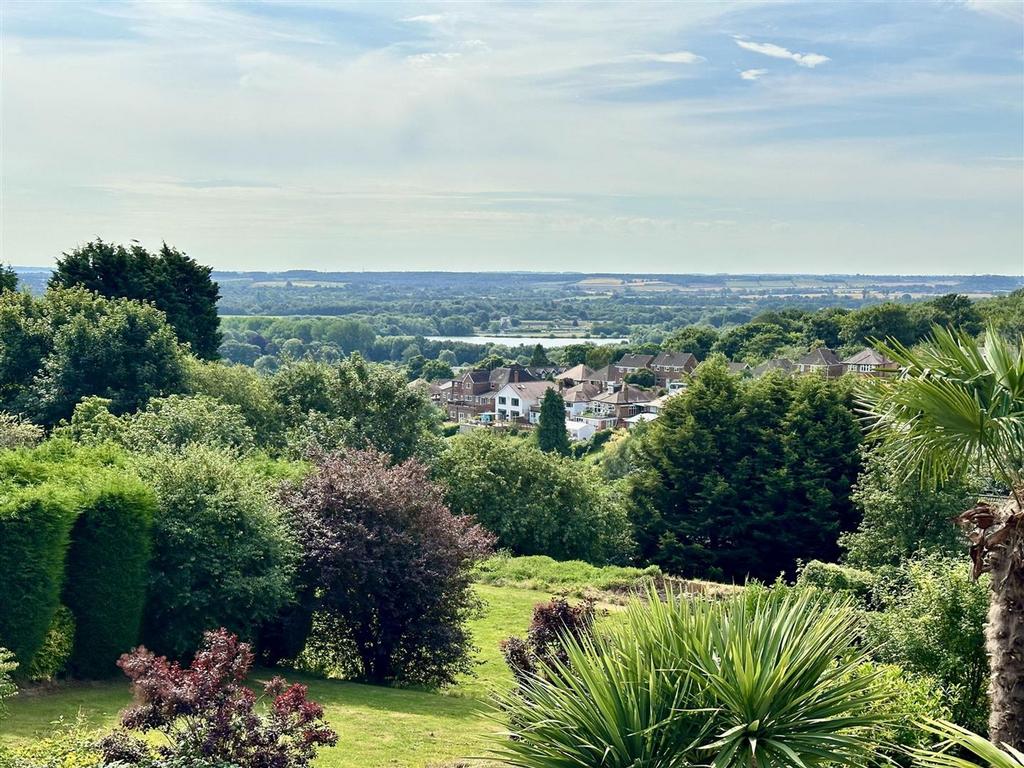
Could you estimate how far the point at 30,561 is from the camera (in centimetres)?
1445

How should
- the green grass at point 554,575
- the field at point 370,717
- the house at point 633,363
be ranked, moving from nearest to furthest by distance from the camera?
the field at point 370,717 < the green grass at point 554,575 < the house at point 633,363

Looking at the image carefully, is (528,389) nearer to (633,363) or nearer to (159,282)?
(633,363)

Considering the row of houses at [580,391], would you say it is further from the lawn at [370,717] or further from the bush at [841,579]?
the lawn at [370,717]

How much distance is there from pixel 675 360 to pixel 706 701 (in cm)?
12984

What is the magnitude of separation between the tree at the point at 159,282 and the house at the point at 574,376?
92.1m

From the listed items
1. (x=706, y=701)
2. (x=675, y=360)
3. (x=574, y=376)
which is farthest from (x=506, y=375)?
(x=706, y=701)

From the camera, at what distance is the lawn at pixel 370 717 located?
12.6m

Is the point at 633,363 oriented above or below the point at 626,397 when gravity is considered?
above

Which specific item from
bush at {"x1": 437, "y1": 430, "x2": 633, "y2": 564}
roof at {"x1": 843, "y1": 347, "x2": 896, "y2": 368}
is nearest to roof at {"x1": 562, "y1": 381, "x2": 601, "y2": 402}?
roof at {"x1": 843, "y1": 347, "x2": 896, "y2": 368}

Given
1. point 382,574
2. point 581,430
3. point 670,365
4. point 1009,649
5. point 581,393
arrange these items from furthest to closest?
1. point 670,365
2. point 581,393
3. point 581,430
4. point 382,574
5. point 1009,649

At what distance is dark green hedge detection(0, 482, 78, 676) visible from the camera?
1427cm

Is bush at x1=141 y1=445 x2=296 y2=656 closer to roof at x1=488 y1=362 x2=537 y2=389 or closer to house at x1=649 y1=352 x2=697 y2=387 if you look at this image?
house at x1=649 y1=352 x2=697 y2=387

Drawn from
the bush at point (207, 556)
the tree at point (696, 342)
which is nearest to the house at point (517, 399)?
Answer: the tree at point (696, 342)

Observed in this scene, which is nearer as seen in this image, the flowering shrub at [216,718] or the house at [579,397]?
the flowering shrub at [216,718]
